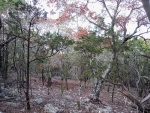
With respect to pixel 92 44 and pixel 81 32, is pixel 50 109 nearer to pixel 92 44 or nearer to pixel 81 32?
pixel 92 44

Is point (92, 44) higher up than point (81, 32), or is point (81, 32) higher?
point (81, 32)

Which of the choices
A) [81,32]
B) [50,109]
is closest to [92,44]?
[50,109]

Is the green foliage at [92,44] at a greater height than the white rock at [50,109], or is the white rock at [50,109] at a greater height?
the green foliage at [92,44]

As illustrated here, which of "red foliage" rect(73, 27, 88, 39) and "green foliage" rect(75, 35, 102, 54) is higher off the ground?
"red foliage" rect(73, 27, 88, 39)

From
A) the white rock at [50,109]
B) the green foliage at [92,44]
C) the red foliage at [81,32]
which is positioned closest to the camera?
the white rock at [50,109]

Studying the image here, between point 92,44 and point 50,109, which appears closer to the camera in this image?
point 50,109

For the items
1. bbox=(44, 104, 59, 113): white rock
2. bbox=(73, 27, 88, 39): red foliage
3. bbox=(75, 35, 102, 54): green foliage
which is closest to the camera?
bbox=(44, 104, 59, 113): white rock

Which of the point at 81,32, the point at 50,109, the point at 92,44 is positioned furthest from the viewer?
the point at 81,32

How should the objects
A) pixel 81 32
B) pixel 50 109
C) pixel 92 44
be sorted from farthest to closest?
1. pixel 81 32
2. pixel 92 44
3. pixel 50 109

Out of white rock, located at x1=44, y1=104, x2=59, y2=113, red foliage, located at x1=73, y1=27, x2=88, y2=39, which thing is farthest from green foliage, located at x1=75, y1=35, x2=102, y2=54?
red foliage, located at x1=73, y1=27, x2=88, y2=39

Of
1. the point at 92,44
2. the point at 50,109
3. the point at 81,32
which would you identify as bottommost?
the point at 50,109

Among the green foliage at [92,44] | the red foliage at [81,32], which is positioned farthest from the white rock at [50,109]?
the red foliage at [81,32]

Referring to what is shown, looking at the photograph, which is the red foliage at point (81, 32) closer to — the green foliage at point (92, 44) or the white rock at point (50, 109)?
the green foliage at point (92, 44)

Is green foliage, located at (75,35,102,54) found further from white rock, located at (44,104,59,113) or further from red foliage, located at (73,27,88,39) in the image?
red foliage, located at (73,27,88,39)
